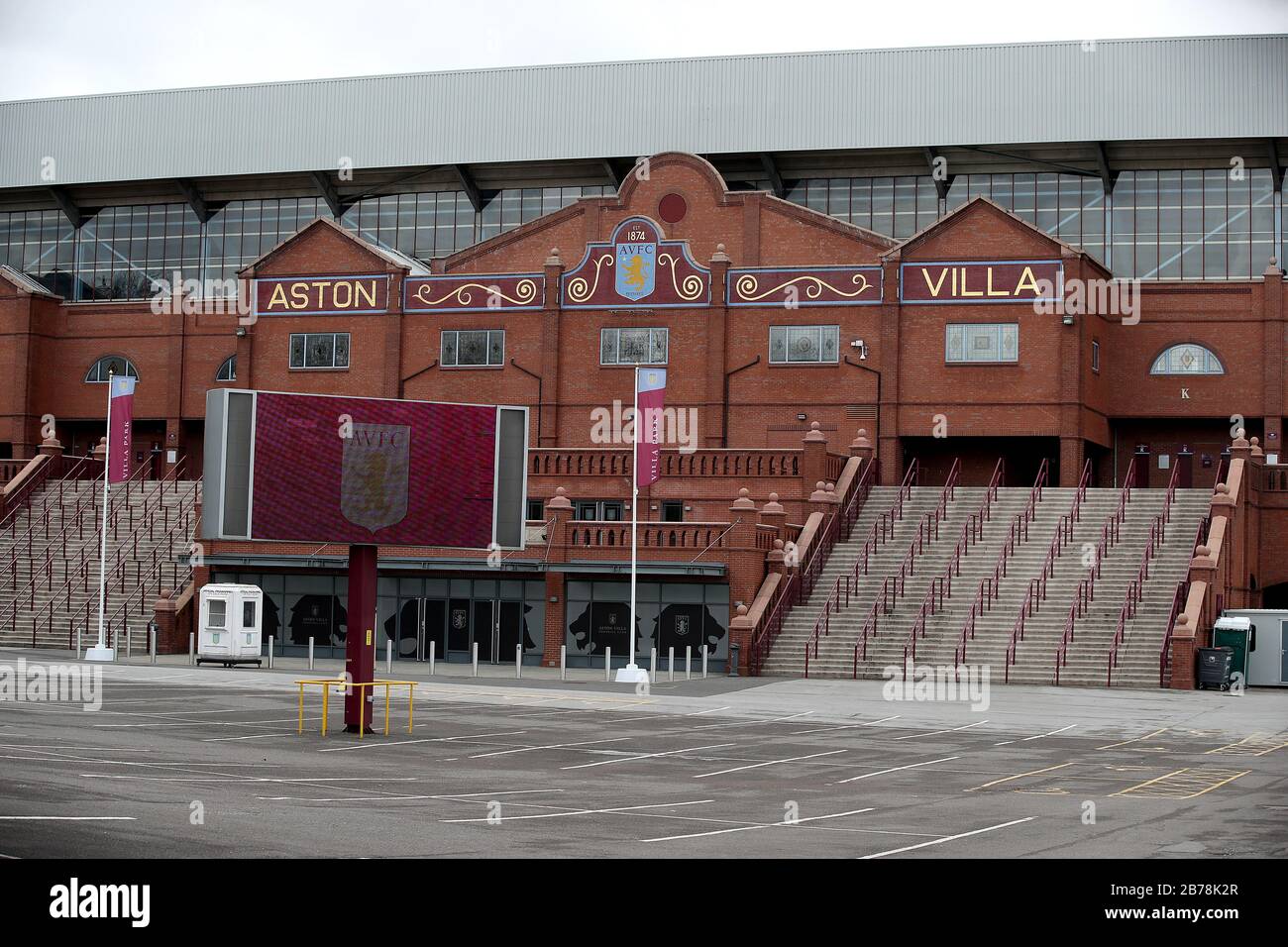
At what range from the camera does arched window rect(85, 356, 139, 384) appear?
61.4 meters

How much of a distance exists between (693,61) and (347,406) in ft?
135

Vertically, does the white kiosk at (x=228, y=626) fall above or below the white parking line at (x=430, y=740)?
above

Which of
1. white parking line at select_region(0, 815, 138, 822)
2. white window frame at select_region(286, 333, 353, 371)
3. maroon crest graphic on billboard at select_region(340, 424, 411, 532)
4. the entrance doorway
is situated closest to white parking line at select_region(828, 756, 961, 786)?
maroon crest graphic on billboard at select_region(340, 424, 411, 532)

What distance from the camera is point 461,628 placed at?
4400 centimetres

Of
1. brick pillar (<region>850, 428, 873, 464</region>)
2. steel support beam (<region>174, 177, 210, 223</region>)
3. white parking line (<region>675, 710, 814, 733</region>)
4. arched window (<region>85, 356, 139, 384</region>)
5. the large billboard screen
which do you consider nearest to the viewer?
the large billboard screen

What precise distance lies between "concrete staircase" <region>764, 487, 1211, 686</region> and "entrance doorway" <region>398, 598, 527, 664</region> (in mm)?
7674

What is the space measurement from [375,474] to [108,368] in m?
40.9

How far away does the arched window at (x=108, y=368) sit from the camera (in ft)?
201

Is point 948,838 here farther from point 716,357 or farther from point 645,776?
point 716,357

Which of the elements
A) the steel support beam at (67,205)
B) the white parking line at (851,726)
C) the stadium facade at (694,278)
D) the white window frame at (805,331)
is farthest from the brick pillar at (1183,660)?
the steel support beam at (67,205)

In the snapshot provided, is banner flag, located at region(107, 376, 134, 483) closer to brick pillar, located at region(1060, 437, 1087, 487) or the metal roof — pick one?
the metal roof

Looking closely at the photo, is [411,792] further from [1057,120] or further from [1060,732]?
[1057,120]

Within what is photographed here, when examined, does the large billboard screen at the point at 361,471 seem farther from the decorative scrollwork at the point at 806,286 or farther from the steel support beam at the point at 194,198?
the steel support beam at the point at 194,198

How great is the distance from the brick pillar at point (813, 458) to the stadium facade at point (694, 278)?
3.4 inches
